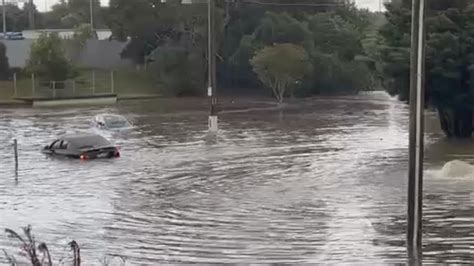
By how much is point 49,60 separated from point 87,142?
43075 millimetres

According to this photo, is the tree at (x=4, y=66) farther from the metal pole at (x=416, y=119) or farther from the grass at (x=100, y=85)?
the metal pole at (x=416, y=119)

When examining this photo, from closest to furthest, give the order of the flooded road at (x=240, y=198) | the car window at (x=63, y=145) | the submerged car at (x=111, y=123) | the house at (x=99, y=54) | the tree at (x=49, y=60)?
the flooded road at (x=240, y=198)
the car window at (x=63, y=145)
the submerged car at (x=111, y=123)
the tree at (x=49, y=60)
the house at (x=99, y=54)

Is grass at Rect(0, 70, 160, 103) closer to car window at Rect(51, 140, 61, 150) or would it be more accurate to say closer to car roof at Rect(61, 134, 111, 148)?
car window at Rect(51, 140, 61, 150)

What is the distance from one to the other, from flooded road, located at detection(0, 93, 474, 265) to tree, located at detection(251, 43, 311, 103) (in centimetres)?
2487

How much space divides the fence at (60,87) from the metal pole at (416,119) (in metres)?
60.3

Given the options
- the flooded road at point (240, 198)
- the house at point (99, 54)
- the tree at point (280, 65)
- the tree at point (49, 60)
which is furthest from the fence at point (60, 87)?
the flooded road at point (240, 198)

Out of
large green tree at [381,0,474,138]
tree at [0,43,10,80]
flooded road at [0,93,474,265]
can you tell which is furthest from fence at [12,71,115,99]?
large green tree at [381,0,474,138]

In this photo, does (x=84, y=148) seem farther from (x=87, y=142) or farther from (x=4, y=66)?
(x=4, y=66)

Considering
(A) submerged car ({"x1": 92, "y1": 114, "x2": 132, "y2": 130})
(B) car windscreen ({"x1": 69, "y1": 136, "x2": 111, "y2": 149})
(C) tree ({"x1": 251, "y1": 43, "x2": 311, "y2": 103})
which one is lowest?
(A) submerged car ({"x1": 92, "y1": 114, "x2": 132, "y2": 130})

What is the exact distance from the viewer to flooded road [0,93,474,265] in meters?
18.5

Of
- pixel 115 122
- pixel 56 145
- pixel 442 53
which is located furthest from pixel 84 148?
pixel 442 53

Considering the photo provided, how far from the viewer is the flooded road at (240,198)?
18.5 metres

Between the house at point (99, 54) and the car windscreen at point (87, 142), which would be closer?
the car windscreen at point (87, 142)

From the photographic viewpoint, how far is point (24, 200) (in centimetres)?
2573
